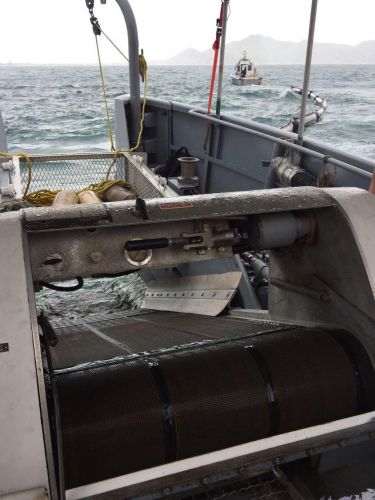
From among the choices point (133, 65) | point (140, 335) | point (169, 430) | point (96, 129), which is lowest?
point (96, 129)

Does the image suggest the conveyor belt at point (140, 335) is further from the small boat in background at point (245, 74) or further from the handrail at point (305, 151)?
the small boat in background at point (245, 74)

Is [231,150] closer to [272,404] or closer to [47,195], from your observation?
[47,195]

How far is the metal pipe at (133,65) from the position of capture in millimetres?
6570

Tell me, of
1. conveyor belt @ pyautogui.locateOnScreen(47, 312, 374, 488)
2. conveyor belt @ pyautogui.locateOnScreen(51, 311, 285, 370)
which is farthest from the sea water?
conveyor belt @ pyautogui.locateOnScreen(47, 312, 374, 488)

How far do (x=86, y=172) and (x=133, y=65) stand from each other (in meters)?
1.66

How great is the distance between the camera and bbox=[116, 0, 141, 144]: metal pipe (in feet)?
21.6

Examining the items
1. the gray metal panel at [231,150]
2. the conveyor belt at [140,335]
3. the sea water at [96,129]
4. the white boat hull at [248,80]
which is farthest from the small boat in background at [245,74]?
the conveyor belt at [140,335]

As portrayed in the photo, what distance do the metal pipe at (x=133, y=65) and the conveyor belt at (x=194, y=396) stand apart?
5534mm

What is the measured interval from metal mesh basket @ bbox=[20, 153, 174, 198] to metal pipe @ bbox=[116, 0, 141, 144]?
1110 mm

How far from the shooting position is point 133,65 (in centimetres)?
679

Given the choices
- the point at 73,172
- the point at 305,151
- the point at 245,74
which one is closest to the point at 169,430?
the point at 305,151

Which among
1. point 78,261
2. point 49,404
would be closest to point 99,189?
point 78,261

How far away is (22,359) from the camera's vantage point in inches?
56.4

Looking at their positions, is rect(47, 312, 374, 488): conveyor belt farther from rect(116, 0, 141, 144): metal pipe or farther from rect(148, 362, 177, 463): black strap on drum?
rect(116, 0, 141, 144): metal pipe
